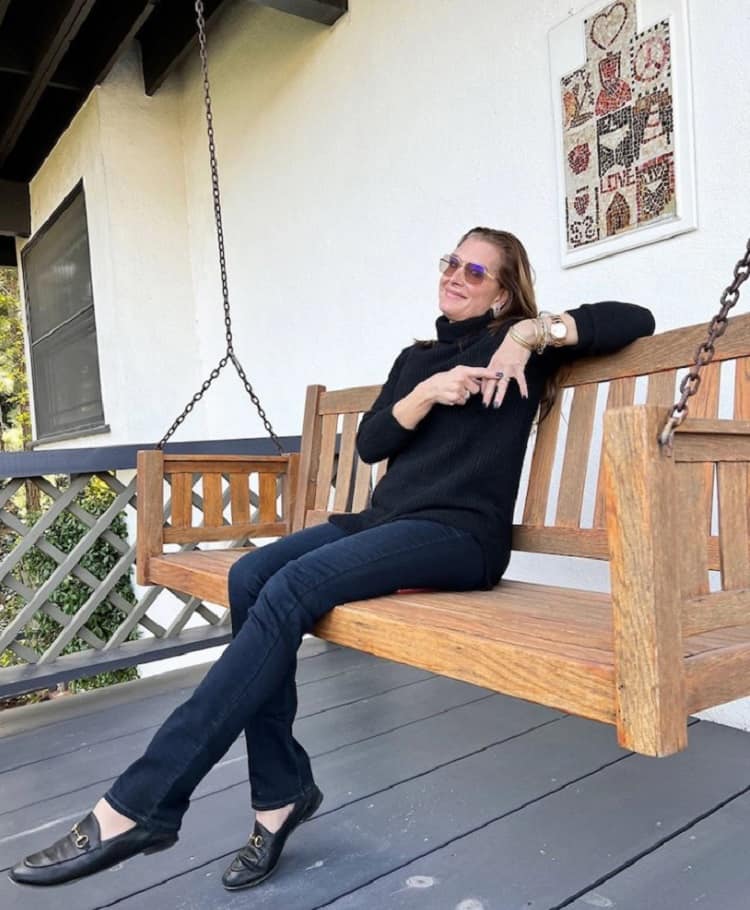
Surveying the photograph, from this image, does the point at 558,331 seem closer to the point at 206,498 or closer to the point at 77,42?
the point at 206,498

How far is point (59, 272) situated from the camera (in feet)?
17.5

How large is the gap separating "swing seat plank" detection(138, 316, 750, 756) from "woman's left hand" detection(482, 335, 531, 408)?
23cm

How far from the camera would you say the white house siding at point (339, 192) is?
1950 mm

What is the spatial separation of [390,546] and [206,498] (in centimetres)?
91

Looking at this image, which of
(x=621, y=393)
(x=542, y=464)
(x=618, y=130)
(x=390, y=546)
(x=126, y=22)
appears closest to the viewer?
(x=390, y=546)

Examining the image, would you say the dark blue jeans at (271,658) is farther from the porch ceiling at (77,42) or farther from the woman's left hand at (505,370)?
the porch ceiling at (77,42)

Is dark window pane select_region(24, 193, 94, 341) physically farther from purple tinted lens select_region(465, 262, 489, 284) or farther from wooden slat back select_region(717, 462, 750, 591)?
wooden slat back select_region(717, 462, 750, 591)

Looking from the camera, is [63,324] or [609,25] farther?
[63,324]

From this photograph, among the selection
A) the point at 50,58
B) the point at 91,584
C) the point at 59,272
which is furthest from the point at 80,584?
the point at 50,58

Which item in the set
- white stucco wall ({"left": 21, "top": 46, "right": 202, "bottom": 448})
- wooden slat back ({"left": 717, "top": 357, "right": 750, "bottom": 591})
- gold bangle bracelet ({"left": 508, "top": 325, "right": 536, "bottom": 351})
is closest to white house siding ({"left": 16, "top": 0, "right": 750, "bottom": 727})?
white stucco wall ({"left": 21, "top": 46, "right": 202, "bottom": 448})

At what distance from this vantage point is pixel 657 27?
1910mm

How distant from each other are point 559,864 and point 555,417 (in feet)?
2.74

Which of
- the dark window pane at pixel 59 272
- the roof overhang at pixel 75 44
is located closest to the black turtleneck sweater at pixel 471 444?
the roof overhang at pixel 75 44

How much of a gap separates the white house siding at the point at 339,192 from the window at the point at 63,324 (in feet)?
0.85
